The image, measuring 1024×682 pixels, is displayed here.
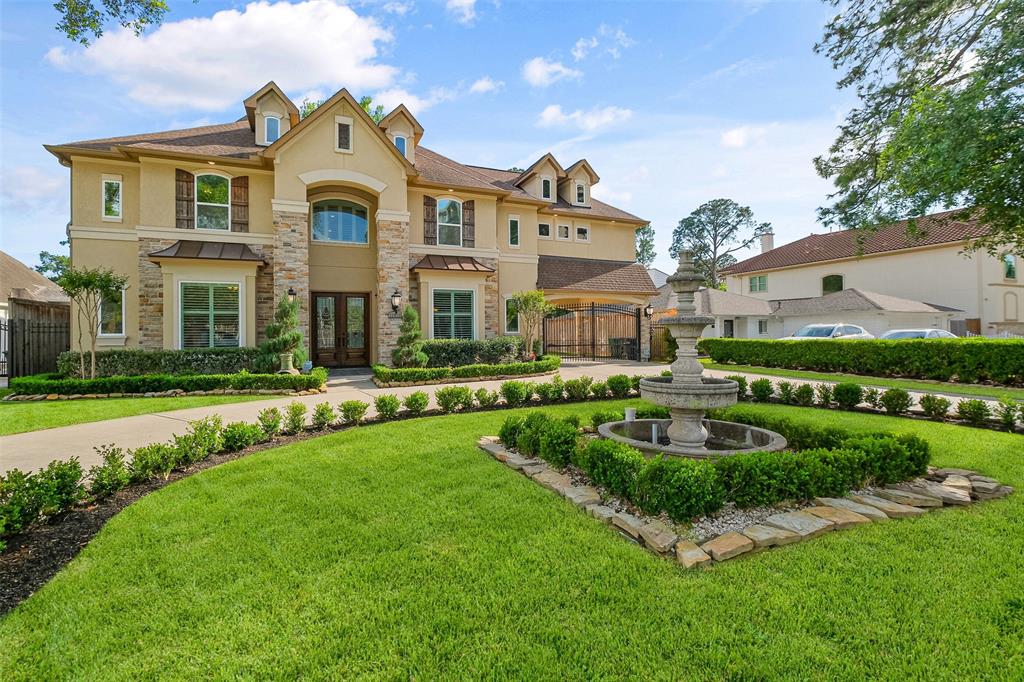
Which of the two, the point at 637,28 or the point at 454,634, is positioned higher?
the point at 637,28

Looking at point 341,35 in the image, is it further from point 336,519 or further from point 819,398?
point 819,398

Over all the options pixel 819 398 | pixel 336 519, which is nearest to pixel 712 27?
pixel 819 398

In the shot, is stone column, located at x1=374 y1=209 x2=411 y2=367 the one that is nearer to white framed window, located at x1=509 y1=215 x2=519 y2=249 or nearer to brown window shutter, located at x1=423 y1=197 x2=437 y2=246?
brown window shutter, located at x1=423 y1=197 x2=437 y2=246

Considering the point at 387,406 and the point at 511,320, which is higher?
the point at 511,320

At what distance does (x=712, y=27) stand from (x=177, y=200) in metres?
15.2

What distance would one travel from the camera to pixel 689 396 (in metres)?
5.14

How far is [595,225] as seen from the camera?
2136 cm

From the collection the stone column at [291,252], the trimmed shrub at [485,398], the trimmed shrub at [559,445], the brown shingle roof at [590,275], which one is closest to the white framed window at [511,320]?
the brown shingle roof at [590,275]

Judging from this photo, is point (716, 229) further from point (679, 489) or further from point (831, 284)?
point (679, 489)

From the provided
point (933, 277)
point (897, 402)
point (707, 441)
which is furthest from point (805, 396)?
point (933, 277)

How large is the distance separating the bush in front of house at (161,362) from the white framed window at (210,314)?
3.09 ft

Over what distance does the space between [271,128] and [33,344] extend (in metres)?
9.83

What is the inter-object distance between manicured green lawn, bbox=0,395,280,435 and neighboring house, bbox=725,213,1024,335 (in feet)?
92.8

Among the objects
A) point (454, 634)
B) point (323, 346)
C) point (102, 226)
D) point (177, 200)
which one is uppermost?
point (177, 200)
